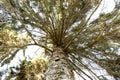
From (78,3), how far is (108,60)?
1.55m

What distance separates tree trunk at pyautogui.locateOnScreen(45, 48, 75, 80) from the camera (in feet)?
16.0

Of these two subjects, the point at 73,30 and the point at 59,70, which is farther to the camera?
the point at 73,30

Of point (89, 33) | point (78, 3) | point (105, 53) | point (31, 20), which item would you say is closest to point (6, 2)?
point (31, 20)

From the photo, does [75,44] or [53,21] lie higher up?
[53,21]

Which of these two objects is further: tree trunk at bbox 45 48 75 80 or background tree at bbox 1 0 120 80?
background tree at bbox 1 0 120 80

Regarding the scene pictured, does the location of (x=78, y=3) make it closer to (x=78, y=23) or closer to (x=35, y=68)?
(x=78, y=23)

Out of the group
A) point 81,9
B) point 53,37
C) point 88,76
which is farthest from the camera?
point 81,9

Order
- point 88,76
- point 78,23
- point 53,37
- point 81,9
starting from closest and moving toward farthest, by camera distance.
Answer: point 88,76
point 53,37
point 81,9
point 78,23

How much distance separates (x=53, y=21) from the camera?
21.0 feet

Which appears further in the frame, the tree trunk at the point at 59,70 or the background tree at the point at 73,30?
the background tree at the point at 73,30

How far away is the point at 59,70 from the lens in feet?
16.4

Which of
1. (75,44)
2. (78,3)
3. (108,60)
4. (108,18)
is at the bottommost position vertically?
(108,60)

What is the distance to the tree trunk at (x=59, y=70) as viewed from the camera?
192 inches

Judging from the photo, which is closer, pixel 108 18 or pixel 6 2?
pixel 6 2
